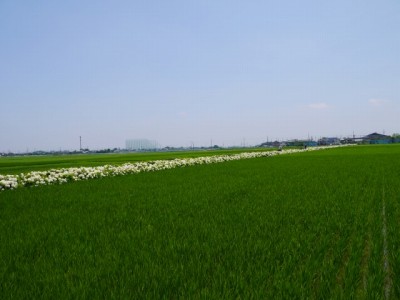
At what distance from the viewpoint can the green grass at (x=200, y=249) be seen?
370cm

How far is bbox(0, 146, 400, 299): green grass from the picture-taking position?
3.70 meters

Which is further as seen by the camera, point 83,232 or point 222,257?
point 83,232

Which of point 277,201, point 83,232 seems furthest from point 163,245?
point 277,201

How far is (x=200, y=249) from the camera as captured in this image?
16.4 feet

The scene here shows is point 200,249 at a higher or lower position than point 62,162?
lower

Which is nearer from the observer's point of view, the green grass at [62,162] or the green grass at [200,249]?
the green grass at [200,249]

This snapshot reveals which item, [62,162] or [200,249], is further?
[62,162]

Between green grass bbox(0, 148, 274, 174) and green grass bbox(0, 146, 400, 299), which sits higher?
green grass bbox(0, 148, 274, 174)

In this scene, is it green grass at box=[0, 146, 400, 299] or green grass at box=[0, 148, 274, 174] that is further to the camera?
green grass at box=[0, 148, 274, 174]

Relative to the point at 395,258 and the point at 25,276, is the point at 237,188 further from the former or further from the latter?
the point at 25,276

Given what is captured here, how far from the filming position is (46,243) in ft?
18.3

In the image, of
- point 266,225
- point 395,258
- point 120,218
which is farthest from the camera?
point 120,218

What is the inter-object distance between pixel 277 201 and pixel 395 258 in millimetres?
4956

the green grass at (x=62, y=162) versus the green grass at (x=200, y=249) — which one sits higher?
the green grass at (x=62, y=162)
